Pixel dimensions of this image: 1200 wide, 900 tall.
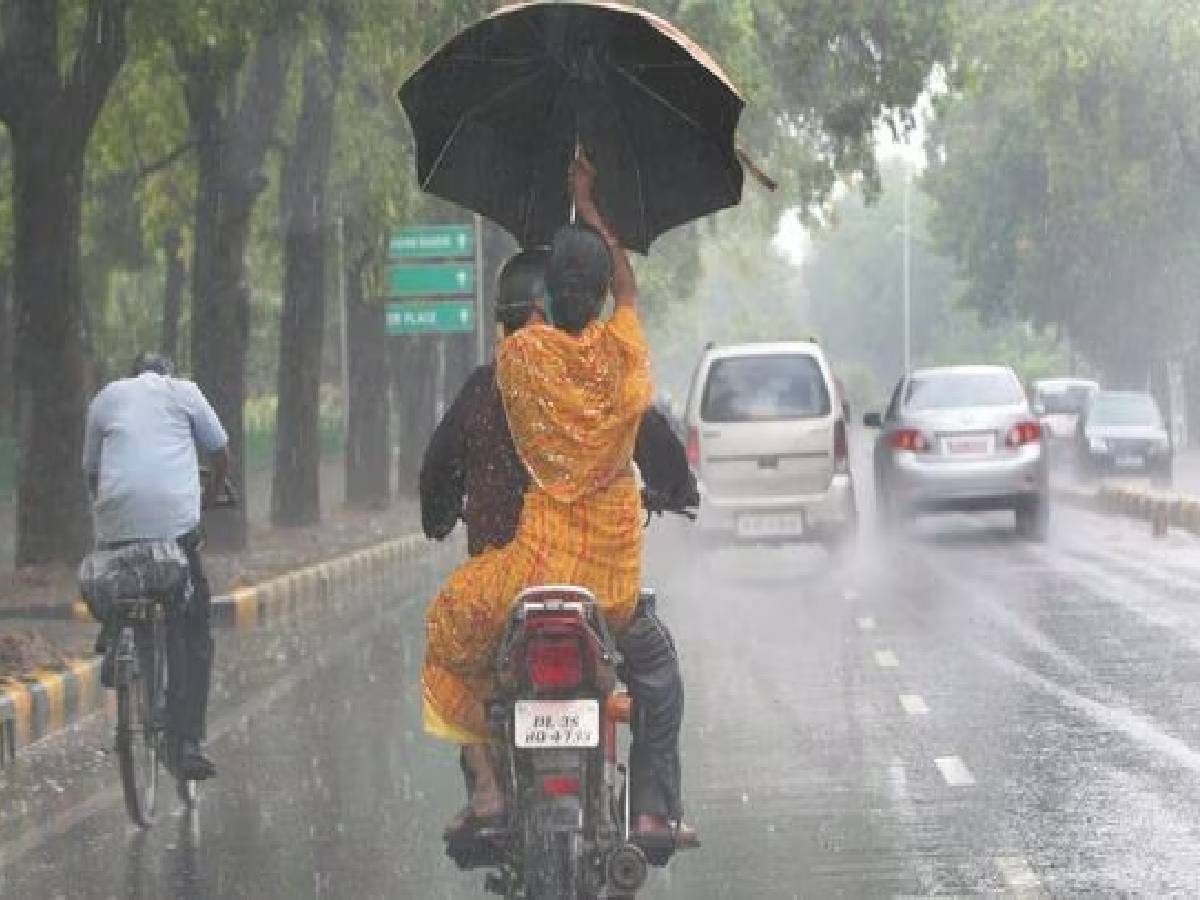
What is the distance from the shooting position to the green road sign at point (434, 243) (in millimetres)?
35688

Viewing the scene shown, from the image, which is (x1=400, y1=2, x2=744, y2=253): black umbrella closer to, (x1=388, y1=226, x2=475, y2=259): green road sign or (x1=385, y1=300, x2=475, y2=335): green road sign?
(x1=385, y1=300, x2=475, y2=335): green road sign

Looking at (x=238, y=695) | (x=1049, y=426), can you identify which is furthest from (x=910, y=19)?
(x=238, y=695)

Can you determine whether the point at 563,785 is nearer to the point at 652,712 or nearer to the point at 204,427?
the point at 652,712

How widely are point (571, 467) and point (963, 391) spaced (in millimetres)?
19701

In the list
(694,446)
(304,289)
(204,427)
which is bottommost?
(694,446)

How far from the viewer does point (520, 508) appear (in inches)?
249

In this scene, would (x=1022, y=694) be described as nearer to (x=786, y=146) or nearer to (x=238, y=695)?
(x=238, y=695)

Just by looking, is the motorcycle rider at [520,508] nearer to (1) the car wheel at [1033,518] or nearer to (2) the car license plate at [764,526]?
(2) the car license plate at [764,526]

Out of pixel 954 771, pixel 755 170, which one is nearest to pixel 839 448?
pixel 954 771

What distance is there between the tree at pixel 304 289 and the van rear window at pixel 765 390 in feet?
23.9

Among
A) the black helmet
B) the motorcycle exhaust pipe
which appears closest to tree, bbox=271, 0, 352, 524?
the black helmet

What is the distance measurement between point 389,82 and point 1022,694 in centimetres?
1702

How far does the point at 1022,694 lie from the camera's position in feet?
41.7

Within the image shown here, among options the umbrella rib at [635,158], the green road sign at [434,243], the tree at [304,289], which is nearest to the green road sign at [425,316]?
the green road sign at [434,243]
